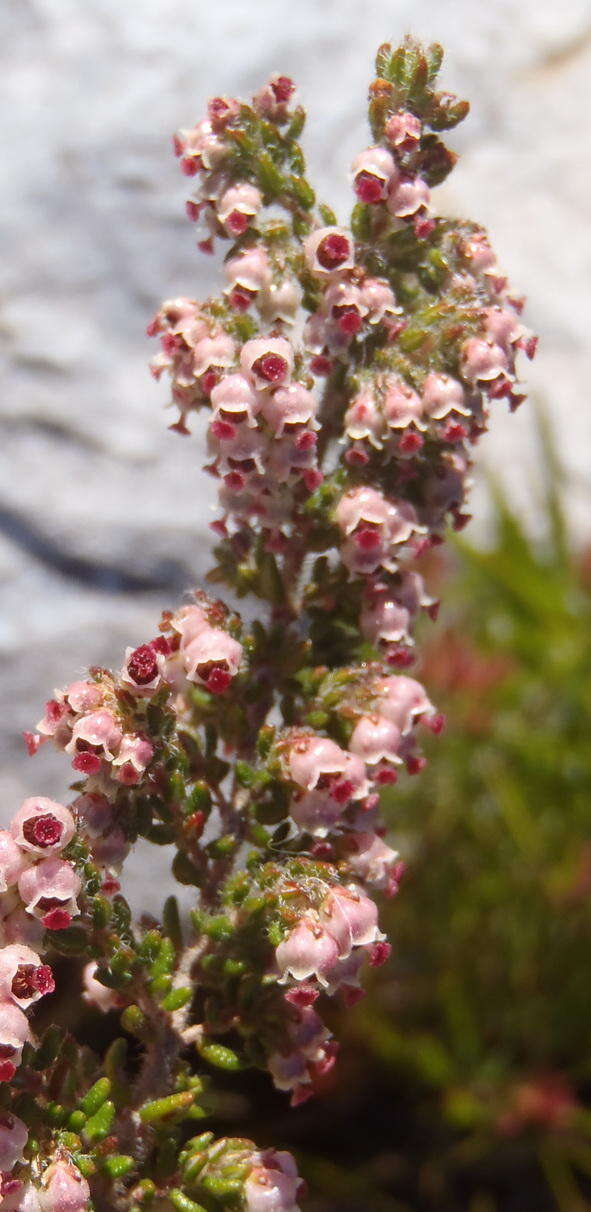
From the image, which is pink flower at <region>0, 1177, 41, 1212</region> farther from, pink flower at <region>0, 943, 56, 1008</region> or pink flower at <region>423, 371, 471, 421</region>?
pink flower at <region>423, 371, 471, 421</region>

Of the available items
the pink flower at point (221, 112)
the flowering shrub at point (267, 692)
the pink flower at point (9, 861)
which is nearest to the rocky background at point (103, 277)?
the flowering shrub at point (267, 692)

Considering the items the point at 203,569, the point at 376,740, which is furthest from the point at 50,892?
the point at 203,569

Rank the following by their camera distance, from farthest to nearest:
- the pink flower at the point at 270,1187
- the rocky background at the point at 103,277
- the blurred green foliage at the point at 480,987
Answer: the blurred green foliage at the point at 480,987
the rocky background at the point at 103,277
the pink flower at the point at 270,1187

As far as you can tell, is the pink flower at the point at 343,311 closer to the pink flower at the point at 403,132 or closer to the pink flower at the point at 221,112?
the pink flower at the point at 403,132

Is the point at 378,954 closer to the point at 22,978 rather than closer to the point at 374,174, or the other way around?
the point at 22,978

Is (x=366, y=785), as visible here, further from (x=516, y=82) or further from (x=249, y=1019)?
(x=516, y=82)

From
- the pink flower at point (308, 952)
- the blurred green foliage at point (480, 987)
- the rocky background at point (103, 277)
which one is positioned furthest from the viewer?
the blurred green foliage at point (480, 987)

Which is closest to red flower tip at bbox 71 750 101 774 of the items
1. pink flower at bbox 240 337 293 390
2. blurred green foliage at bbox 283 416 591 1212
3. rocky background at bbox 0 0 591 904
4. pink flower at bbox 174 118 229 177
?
pink flower at bbox 240 337 293 390

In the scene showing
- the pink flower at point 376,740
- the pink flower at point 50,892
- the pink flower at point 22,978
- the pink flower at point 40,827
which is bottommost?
the pink flower at point 22,978
